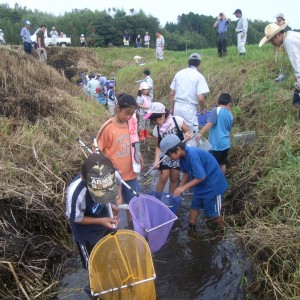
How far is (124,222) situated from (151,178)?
183 cm

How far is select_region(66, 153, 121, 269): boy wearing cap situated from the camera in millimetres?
2553

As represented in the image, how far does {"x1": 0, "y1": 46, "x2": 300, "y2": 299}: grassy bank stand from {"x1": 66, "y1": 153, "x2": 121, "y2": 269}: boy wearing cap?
768 millimetres

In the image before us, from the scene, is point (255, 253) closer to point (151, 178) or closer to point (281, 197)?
point (281, 197)

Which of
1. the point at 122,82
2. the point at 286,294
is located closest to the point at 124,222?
the point at 286,294

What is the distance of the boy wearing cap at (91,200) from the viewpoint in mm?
2553

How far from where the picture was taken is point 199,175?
396 centimetres

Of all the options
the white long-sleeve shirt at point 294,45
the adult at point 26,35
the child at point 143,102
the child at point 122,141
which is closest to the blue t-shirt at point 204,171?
the child at point 122,141

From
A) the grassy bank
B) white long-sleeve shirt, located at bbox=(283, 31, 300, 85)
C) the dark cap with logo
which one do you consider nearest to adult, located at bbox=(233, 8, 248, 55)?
the grassy bank

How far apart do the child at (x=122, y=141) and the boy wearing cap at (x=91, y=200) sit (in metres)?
1.12

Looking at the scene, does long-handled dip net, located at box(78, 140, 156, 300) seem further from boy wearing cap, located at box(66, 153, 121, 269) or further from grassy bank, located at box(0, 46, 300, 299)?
grassy bank, located at box(0, 46, 300, 299)

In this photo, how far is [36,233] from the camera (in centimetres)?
414

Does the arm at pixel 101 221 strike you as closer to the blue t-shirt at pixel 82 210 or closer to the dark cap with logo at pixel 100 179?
the blue t-shirt at pixel 82 210

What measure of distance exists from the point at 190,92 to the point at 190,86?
0.10 m

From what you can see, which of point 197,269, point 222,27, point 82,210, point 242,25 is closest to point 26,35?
point 222,27
